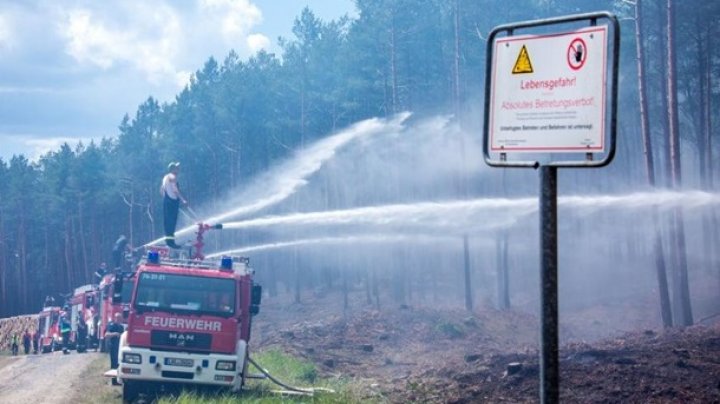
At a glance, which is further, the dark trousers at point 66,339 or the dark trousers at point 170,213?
the dark trousers at point 66,339

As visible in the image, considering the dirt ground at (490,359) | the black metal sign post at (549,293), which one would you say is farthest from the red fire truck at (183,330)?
the black metal sign post at (549,293)

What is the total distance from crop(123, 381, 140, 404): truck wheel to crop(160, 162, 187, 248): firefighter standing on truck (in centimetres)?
417

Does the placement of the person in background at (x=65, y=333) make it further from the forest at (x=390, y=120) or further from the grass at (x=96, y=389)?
the forest at (x=390, y=120)

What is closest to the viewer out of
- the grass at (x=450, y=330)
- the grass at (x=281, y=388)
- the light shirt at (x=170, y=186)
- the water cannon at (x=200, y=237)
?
the grass at (x=281, y=388)

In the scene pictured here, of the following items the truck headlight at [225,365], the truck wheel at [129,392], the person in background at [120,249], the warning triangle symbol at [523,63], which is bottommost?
the truck wheel at [129,392]

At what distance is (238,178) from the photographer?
191 feet

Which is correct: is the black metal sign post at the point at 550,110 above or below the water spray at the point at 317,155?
below

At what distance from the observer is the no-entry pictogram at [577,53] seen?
4441 mm

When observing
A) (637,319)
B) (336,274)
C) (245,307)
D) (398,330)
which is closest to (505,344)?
(398,330)

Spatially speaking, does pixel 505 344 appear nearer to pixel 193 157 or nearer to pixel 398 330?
pixel 398 330

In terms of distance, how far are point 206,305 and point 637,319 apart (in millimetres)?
25791

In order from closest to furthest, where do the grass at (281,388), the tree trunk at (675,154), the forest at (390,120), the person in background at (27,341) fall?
1. the grass at (281,388)
2. the tree trunk at (675,154)
3. the forest at (390,120)
4. the person in background at (27,341)

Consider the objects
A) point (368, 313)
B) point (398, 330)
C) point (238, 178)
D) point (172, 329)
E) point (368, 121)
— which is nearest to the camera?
point (172, 329)

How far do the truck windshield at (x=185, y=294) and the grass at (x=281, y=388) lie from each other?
75.4 inches
